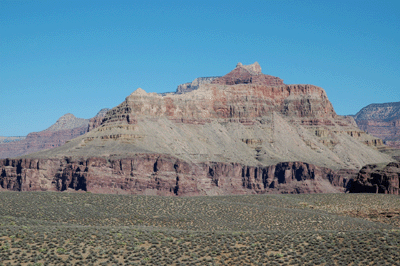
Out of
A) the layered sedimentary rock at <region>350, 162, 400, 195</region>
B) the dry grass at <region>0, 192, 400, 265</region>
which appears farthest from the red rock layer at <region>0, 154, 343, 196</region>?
the dry grass at <region>0, 192, 400, 265</region>

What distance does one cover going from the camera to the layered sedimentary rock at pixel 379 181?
99956mm

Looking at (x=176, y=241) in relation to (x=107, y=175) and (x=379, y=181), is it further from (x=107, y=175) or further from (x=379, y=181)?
(x=107, y=175)

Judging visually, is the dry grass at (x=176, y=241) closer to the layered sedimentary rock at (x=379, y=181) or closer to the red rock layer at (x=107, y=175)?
the layered sedimentary rock at (x=379, y=181)

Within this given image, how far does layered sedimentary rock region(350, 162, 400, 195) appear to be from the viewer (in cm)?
9996

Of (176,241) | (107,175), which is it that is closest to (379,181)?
(176,241)

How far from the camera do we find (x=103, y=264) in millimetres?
43875

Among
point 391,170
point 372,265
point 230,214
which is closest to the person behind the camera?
point 372,265

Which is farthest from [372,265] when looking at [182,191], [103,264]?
[182,191]

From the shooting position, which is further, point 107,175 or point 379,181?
point 107,175

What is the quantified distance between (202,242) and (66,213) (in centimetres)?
2303

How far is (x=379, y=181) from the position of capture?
338 feet

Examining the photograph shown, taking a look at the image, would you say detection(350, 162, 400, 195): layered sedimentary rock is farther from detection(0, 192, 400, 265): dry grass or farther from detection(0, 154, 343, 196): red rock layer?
detection(0, 154, 343, 196): red rock layer

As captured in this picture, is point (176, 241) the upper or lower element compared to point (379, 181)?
lower

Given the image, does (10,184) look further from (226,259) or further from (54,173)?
(226,259)
